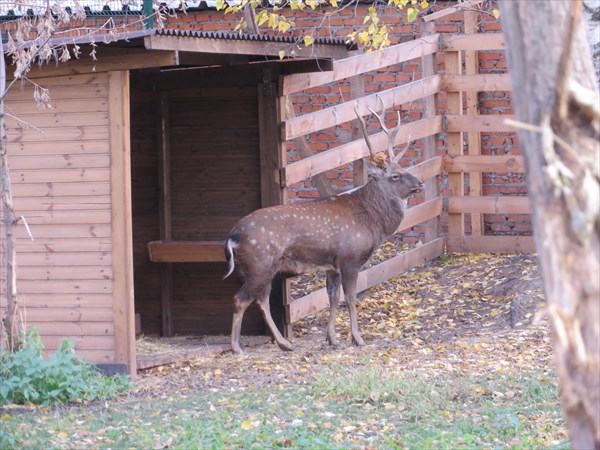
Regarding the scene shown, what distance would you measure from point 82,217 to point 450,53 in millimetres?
5441

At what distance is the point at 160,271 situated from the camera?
9695 millimetres

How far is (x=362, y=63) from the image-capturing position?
9.84 metres

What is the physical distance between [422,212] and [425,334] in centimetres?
230

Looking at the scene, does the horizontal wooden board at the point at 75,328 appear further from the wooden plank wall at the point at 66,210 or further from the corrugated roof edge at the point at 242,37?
the corrugated roof edge at the point at 242,37

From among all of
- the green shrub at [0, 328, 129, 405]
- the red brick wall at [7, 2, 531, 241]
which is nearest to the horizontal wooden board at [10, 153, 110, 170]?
the green shrub at [0, 328, 129, 405]

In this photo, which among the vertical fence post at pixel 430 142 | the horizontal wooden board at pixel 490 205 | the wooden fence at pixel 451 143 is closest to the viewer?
the wooden fence at pixel 451 143

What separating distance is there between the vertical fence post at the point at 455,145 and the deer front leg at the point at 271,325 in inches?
136

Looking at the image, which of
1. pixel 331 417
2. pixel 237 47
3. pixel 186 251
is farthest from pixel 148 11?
pixel 331 417

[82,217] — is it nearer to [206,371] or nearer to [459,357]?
[206,371]

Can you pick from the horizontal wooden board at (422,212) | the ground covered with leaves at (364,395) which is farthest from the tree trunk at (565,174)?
the horizontal wooden board at (422,212)

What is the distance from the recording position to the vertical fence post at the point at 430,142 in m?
11.2

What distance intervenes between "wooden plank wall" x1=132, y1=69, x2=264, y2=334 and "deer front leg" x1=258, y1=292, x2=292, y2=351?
74 centimetres

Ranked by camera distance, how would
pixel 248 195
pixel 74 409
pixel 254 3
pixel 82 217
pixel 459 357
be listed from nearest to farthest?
pixel 74 409
pixel 82 217
pixel 459 357
pixel 254 3
pixel 248 195

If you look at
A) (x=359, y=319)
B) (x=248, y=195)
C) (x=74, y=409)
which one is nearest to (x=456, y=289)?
(x=359, y=319)
